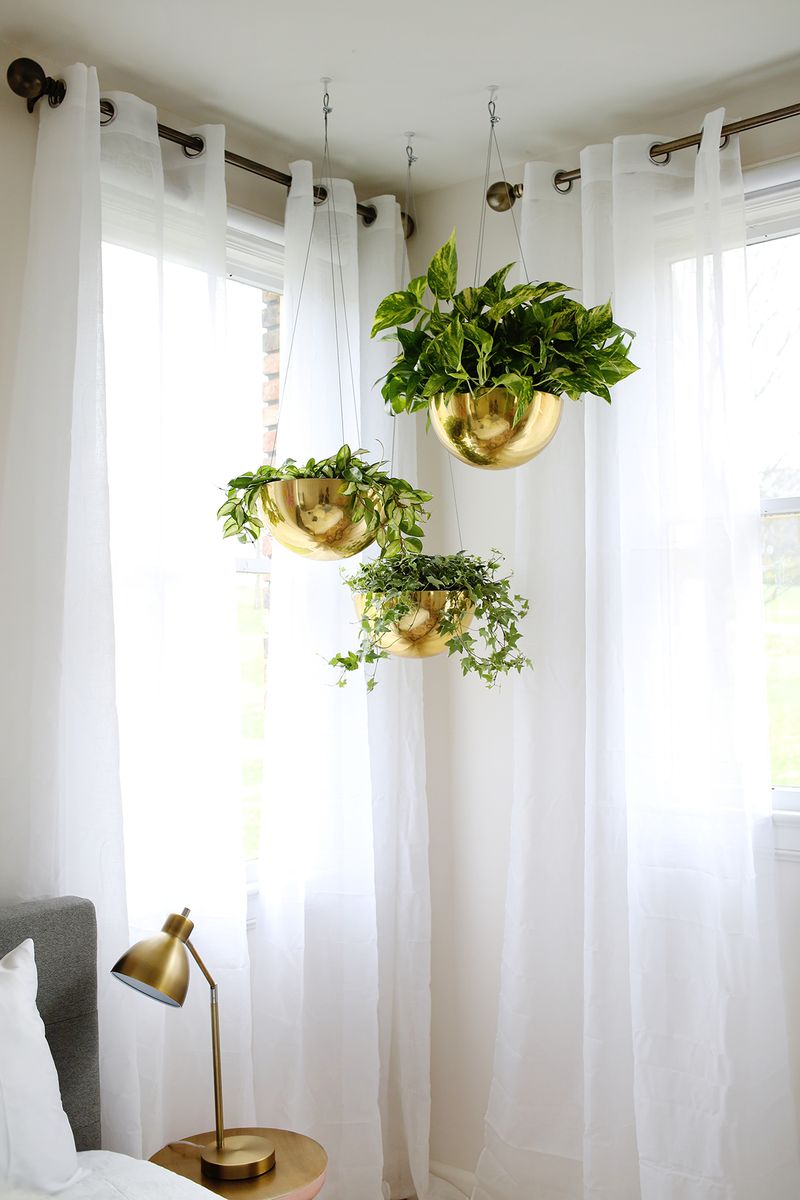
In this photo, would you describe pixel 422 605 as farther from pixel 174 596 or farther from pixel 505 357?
pixel 505 357

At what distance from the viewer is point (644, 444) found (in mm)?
2572

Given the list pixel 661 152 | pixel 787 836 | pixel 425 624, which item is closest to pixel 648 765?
pixel 787 836

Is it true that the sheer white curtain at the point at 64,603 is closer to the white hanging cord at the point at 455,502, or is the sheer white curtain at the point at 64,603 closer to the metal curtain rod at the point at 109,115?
the metal curtain rod at the point at 109,115

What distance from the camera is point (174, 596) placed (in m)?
2.41

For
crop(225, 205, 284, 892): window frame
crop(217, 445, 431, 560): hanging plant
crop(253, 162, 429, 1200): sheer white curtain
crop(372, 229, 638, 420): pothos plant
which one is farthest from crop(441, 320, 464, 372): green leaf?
crop(225, 205, 284, 892): window frame

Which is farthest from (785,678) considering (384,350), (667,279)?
(384,350)

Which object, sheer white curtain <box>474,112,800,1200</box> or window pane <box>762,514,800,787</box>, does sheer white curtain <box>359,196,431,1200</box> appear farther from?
window pane <box>762,514,800,787</box>

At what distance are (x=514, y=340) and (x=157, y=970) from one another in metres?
1.27

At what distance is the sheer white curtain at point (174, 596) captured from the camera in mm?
2330

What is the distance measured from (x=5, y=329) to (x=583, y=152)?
144 cm

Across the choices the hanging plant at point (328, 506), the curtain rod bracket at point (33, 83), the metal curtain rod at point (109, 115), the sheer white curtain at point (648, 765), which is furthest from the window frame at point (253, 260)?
the hanging plant at point (328, 506)

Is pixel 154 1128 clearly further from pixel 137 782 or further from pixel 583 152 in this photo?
pixel 583 152

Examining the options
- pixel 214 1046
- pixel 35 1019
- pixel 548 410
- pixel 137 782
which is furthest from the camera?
pixel 137 782

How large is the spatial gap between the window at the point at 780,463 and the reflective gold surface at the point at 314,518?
1.11m
